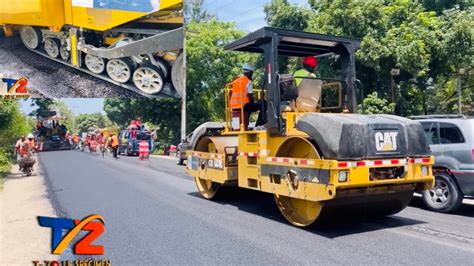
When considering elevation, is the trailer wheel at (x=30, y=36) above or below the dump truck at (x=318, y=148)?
above

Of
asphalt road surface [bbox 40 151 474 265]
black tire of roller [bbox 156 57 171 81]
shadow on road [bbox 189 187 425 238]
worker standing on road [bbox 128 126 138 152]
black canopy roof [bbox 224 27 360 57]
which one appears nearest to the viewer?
asphalt road surface [bbox 40 151 474 265]

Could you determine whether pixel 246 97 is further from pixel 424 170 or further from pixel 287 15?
pixel 287 15

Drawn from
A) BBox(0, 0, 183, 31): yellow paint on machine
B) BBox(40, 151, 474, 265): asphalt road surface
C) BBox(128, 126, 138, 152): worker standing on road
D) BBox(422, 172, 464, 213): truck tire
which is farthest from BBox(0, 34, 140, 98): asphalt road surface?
BBox(422, 172, 464, 213): truck tire

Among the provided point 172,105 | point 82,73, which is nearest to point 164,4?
point 82,73

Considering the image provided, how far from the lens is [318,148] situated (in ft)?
20.3

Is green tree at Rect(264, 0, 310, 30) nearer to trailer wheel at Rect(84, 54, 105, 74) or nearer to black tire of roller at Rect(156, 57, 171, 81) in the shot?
black tire of roller at Rect(156, 57, 171, 81)

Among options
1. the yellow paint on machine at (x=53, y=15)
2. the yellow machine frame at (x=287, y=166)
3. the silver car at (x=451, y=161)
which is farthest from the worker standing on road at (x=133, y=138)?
the silver car at (x=451, y=161)

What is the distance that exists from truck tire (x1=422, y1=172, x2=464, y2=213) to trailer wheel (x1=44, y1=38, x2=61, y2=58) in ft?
54.9

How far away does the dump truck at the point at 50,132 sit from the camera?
29.2m

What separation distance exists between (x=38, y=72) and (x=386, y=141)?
17706 mm

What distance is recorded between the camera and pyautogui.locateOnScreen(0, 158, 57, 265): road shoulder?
18.1 feet

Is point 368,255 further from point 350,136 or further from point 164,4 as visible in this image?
point 164,4

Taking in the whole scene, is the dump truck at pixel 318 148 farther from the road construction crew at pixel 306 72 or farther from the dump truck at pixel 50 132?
the dump truck at pixel 50 132

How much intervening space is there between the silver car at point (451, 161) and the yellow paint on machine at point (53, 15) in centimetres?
1514
